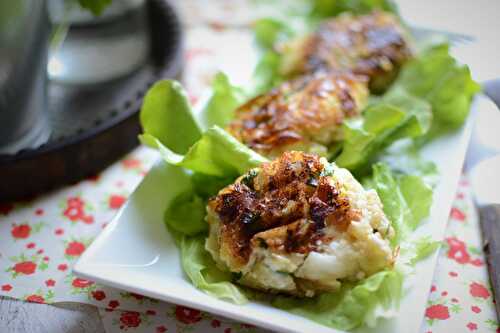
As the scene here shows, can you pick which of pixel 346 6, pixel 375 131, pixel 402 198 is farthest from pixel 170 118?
pixel 346 6

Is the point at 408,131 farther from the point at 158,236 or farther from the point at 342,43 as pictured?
the point at 158,236

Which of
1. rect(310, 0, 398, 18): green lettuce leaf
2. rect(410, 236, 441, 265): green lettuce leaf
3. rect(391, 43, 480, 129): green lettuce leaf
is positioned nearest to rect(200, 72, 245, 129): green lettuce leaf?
rect(391, 43, 480, 129): green lettuce leaf

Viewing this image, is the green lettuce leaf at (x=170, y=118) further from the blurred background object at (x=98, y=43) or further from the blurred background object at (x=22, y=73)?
the blurred background object at (x=98, y=43)

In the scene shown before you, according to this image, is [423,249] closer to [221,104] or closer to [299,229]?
[299,229]

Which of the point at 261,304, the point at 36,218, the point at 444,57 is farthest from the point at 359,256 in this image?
the point at 444,57

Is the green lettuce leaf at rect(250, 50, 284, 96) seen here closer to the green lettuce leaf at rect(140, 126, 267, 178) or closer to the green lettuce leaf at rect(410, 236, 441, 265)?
the green lettuce leaf at rect(140, 126, 267, 178)

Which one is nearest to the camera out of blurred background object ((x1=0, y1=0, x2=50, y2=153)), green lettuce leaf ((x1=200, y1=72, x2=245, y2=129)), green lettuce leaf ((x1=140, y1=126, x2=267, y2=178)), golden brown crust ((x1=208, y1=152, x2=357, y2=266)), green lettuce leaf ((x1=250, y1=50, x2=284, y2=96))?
golden brown crust ((x1=208, y1=152, x2=357, y2=266))

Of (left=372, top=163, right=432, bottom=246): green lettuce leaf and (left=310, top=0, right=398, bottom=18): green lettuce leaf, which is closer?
(left=372, top=163, right=432, bottom=246): green lettuce leaf
